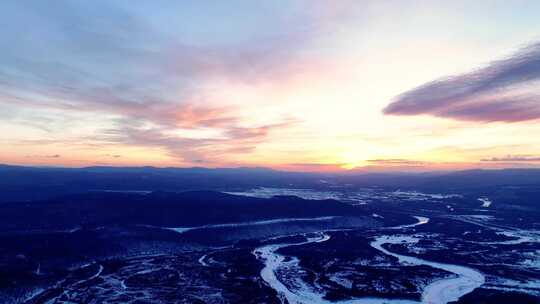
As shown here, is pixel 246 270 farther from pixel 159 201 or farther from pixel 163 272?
pixel 159 201

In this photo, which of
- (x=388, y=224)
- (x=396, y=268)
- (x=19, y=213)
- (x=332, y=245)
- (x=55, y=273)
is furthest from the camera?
(x=388, y=224)

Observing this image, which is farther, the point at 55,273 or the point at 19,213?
the point at 19,213

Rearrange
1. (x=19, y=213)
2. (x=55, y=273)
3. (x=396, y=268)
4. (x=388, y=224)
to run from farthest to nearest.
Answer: (x=388, y=224), (x=19, y=213), (x=396, y=268), (x=55, y=273)

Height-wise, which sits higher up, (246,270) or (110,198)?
(110,198)

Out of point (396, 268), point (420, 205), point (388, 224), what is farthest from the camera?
point (420, 205)

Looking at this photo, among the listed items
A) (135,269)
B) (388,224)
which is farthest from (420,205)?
(135,269)

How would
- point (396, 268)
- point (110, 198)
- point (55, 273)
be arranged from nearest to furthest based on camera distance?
point (55, 273) → point (396, 268) → point (110, 198)

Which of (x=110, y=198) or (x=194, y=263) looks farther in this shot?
(x=110, y=198)

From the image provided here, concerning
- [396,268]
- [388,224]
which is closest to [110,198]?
[388,224]

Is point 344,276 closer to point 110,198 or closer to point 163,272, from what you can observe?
point 163,272
